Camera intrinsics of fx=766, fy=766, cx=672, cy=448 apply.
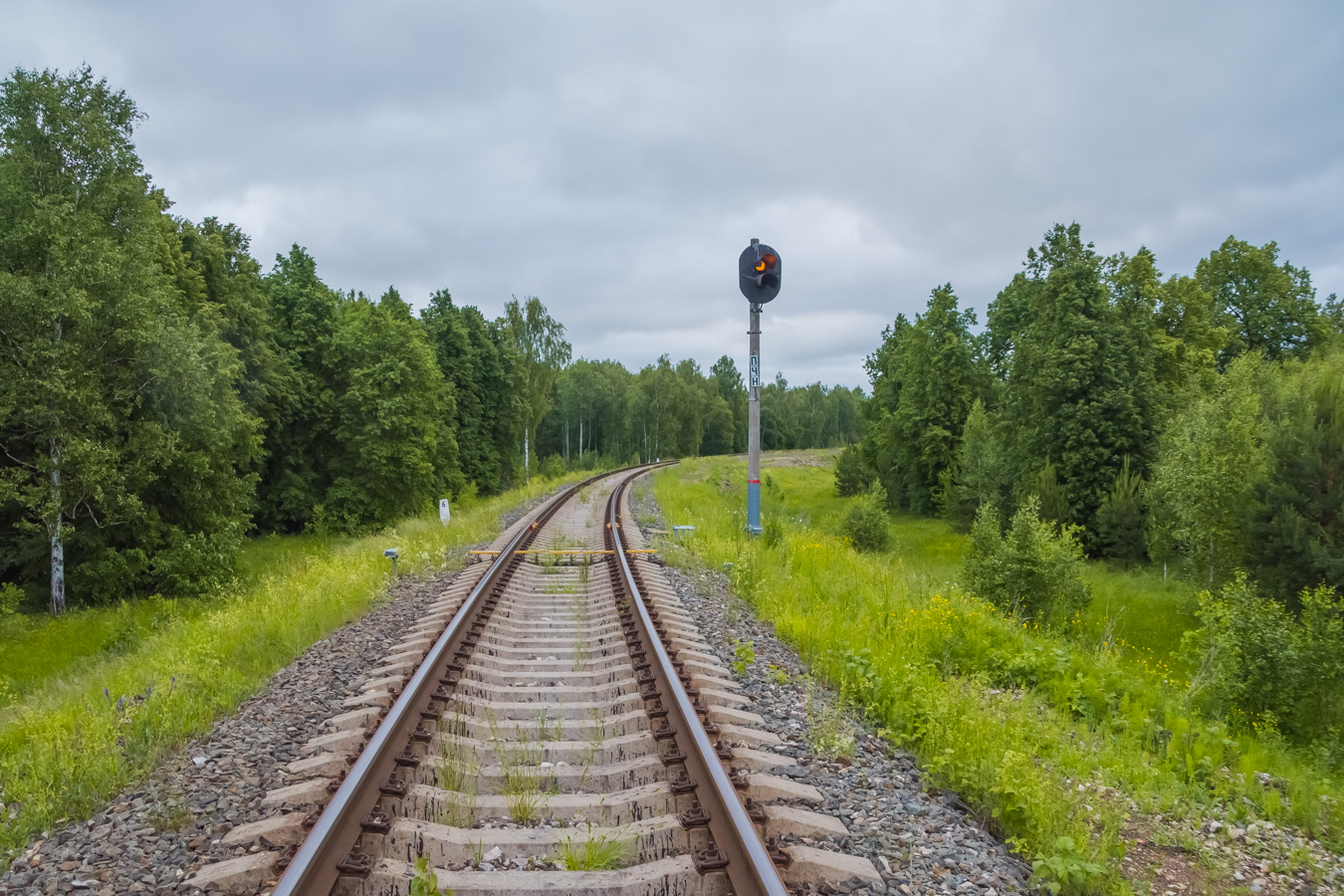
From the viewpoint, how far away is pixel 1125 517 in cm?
2480

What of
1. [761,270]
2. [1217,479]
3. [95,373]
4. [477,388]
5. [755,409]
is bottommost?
[1217,479]

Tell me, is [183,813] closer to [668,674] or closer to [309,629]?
[668,674]

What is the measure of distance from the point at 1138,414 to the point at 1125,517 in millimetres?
3575

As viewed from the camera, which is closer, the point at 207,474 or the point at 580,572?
the point at 580,572

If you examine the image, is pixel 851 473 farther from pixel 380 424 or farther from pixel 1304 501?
pixel 1304 501

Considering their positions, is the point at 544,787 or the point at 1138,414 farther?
the point at 1138,414

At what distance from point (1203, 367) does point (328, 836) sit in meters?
34.9

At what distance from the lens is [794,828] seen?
3.57m

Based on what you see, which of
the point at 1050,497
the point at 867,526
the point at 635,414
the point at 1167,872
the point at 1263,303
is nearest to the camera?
the point at 1167,872

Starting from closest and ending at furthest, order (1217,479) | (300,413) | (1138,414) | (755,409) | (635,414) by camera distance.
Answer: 1. (755,409)
2. (1217,479)
3. (1138,414)
4. (300,413)
5. (635,414)

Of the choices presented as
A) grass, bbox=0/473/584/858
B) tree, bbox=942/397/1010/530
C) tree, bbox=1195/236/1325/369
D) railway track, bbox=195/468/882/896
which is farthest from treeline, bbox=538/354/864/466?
railway track, bbox=195/468/882/896

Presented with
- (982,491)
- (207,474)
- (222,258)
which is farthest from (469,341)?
(982,491)

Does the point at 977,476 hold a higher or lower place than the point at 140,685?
higher

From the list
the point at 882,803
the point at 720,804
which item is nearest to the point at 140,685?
the point at 720,804
